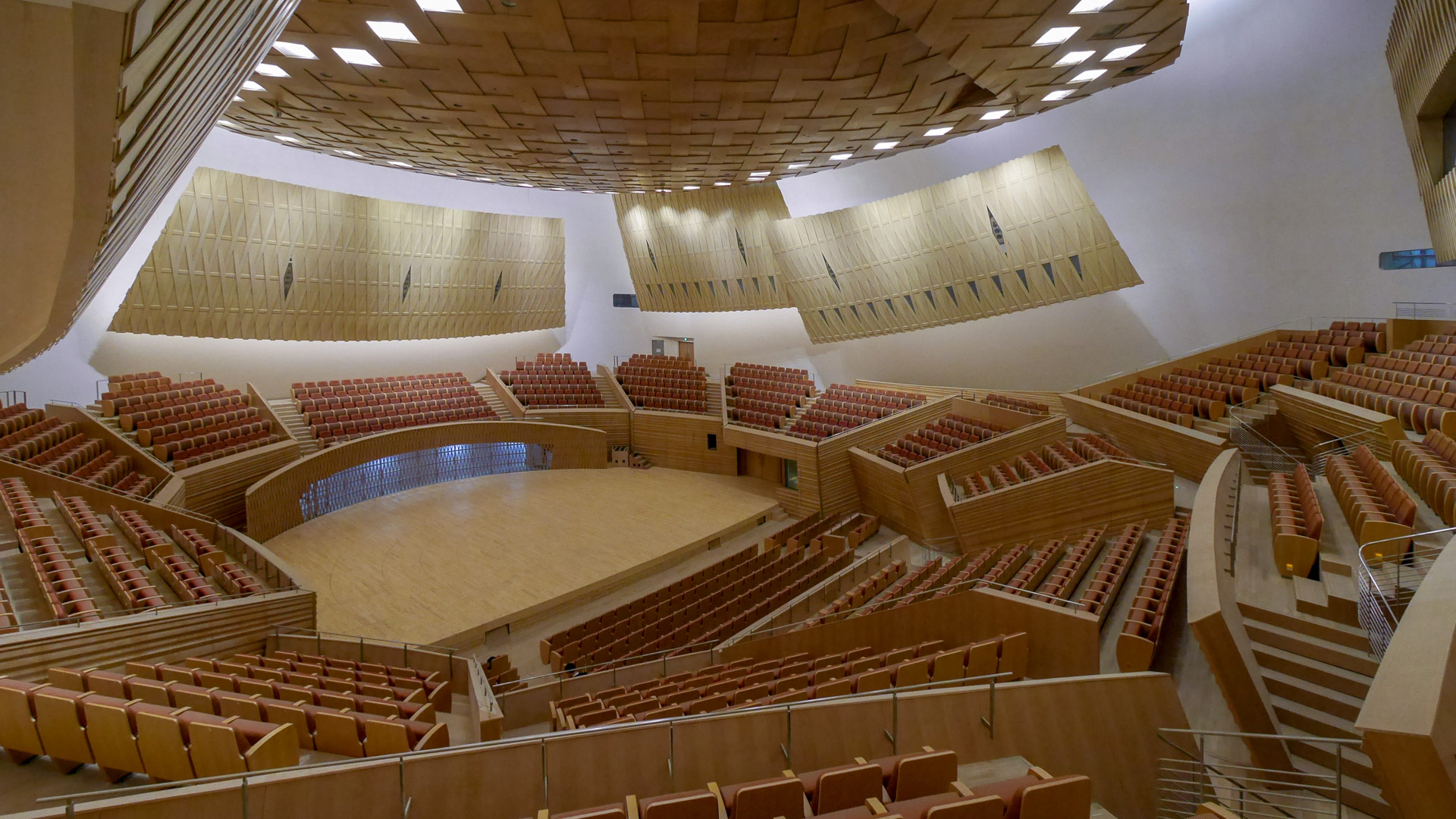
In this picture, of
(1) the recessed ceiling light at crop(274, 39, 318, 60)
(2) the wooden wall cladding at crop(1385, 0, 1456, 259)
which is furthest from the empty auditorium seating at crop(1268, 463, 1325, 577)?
(1) the recessed ceiling light at crop(274, 39, 318, 60)

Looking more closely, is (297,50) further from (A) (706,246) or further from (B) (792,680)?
(A) (706,246)

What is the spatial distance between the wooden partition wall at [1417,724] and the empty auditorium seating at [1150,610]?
143cm

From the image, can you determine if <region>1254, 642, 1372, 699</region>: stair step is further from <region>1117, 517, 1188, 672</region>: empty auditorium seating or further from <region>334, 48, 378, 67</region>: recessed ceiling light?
<region>334, 48, 378, 67</region>: recessed ceiling light

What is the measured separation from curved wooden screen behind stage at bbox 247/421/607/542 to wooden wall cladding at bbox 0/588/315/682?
345 cm

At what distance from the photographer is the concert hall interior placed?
3.02 meters

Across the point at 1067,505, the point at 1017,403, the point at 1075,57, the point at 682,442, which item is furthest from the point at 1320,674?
the point at 682,442

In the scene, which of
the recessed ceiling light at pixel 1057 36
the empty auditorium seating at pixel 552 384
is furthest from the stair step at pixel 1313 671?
the empty auditorium seating at pixel 552 384

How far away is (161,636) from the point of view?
509 centimetres

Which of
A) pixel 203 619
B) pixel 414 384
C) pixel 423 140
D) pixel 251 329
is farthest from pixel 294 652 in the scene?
pixel 414 384

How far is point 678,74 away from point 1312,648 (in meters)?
5.62

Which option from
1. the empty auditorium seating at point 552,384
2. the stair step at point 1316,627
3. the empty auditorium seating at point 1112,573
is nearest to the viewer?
the stair step at point 1316,627

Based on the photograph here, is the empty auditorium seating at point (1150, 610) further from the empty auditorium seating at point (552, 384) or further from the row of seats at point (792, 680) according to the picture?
the empty auditorium seating at point (552, 384)

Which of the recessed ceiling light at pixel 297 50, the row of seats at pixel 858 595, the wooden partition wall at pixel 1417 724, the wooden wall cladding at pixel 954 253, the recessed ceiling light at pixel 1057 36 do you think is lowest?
the row of seats at pixel 858 595

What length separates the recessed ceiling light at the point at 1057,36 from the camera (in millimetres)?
5766
